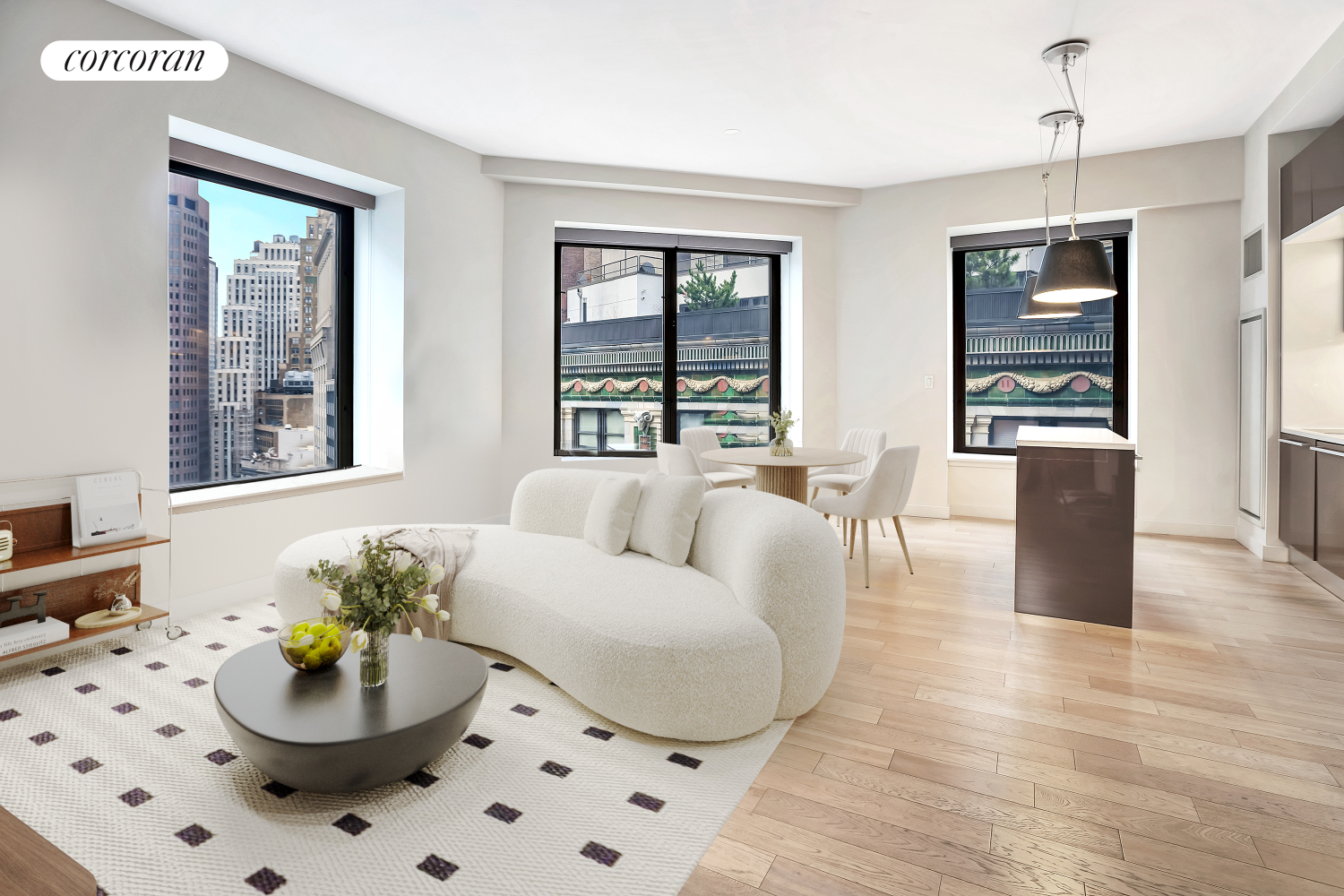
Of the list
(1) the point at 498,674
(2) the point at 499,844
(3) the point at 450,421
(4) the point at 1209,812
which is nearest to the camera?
(2) the point at 499,844

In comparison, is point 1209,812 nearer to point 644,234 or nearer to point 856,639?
point 856,639

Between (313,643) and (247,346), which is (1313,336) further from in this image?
(247,346)

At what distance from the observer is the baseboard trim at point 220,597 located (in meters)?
3.54

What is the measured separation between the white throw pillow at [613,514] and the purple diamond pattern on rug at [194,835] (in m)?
1.73

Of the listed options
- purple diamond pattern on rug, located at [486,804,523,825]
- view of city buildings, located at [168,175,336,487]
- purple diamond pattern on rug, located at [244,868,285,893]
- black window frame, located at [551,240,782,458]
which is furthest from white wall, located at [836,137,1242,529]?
purple diamond pattern on rug, located at [244,868,285,893]

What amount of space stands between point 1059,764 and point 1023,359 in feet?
16.1

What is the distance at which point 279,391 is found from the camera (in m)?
4.47

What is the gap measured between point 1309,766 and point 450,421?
489 centimetres

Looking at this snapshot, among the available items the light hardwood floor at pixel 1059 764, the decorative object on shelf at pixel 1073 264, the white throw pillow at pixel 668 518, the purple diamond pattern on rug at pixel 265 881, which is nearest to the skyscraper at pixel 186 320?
the white throw pillow at pixel 668 518

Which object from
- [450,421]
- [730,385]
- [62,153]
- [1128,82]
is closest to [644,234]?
[730,385]

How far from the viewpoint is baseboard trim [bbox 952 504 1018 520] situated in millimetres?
6148

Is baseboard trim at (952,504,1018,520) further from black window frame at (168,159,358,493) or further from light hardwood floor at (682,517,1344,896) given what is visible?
black window frame at (168,159,358,493)

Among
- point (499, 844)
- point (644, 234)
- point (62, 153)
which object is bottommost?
point (499, 844)

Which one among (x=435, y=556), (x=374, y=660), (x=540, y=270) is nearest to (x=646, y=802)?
(x=374, y=660)
